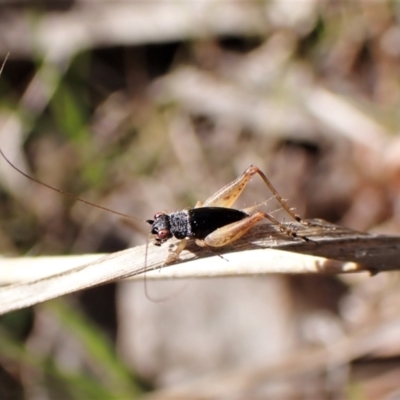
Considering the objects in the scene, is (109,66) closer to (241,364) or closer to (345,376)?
(241,364)

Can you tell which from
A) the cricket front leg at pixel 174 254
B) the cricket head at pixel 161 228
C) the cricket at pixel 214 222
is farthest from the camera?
the cricket head at pixel 161 228

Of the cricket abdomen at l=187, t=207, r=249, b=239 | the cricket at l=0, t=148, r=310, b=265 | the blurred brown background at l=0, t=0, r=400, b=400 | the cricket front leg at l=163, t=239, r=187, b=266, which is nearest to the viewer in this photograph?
the cricket front leg at l=163, t=239, r=187, b=266

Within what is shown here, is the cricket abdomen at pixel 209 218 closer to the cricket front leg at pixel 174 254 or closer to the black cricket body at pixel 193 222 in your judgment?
the black cricket body at pixel 193 222

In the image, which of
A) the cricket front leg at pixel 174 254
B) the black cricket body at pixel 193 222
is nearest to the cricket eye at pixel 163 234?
the black cricket body at pixel 193 222

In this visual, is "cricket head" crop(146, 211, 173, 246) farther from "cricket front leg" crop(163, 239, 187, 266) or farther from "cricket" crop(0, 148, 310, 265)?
"cricket front leg" crop(163, 239, 187, 266)

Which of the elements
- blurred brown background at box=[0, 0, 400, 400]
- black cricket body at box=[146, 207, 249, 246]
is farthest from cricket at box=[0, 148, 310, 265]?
blurred brown background at box=[0, 0, 400, 400]

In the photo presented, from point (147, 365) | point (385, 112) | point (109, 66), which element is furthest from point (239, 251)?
point (109, 66)
